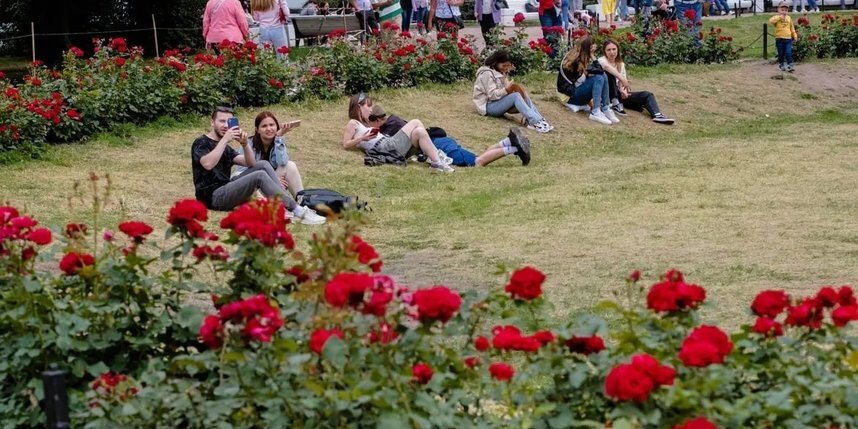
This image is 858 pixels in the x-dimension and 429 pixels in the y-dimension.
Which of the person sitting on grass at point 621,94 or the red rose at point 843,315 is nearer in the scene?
the red rose at point 843,315

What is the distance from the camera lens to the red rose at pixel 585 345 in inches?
175

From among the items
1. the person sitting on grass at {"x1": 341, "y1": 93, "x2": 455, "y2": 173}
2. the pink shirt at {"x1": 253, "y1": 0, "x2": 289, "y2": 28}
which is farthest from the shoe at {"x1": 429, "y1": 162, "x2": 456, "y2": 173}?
the pink shirt at {"x1": 253, "y1": 0, "x2": 289, "y2": 28}

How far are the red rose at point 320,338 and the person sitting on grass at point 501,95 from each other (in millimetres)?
13572

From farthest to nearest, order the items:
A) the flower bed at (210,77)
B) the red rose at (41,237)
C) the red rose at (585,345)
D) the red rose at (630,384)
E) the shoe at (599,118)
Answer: the shoe at (599,118)
the flower bed at (210,77)
the red rose at (41,237)
the red rose at (585,345)
the red rose at (630,384)

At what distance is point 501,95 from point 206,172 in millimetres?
6765

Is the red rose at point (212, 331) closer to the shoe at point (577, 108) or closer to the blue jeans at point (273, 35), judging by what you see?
the shoe at point (577, 108)

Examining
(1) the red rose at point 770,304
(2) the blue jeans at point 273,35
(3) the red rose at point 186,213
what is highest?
(2) the blue jeans at point 273,35

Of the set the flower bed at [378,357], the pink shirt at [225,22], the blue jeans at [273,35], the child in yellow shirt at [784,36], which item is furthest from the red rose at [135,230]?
the child in yellow shirt at [784,36]

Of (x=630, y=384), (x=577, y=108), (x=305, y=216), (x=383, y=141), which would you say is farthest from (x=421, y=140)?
(x=630, y=384)

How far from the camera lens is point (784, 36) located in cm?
2256

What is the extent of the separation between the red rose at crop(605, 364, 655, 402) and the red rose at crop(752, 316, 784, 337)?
0.74 m

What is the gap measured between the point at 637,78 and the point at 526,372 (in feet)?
56.4

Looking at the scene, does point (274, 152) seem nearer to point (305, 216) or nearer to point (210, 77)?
point (305, 216)

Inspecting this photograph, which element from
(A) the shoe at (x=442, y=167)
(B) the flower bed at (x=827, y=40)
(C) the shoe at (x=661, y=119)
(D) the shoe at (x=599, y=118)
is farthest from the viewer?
(B) the flower bed at (x=827, y=40)
